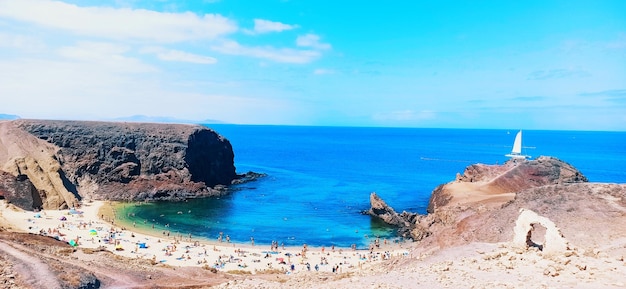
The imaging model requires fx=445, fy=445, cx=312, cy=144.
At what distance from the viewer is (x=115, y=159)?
87812mm

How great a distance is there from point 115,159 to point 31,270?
6629cm

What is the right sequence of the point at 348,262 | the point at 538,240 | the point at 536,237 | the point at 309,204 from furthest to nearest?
the point at 309,204, the point at 348,262, the point at 536,237, the point at 538,240

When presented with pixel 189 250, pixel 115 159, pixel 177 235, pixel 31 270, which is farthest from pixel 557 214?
pixel 115 159

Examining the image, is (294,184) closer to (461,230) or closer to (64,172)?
(64,172)

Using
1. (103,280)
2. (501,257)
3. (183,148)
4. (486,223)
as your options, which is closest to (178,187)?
(183,148)

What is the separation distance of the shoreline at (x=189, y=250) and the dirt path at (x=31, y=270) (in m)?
14.0

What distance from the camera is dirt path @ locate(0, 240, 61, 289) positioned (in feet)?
79.0

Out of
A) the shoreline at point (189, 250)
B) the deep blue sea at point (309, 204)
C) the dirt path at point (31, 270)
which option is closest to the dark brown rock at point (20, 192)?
the shoreline at point (189, 250)

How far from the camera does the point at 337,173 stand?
117375 millimetres

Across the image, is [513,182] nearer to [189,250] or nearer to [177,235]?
[189,250]

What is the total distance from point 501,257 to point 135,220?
175 ft

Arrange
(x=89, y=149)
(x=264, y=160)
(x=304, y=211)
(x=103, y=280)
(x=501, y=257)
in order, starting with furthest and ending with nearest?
(x=264, y=160), (x=89, y=149), (x=304, y=211), (x=103, y=280), (x=501, y=257)

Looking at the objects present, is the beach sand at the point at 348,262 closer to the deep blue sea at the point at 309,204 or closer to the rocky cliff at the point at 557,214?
the rocky cliff at the point at 557,214

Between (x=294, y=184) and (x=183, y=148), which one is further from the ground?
(x=183, y=148)
